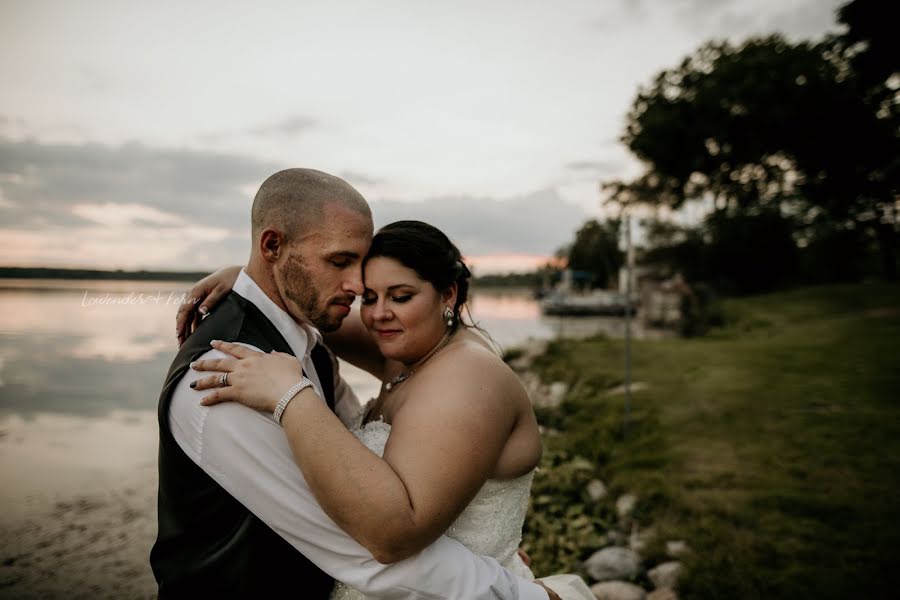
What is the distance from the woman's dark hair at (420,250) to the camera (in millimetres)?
2568

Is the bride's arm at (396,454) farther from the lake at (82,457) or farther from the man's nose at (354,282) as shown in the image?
the lake at (82,457)

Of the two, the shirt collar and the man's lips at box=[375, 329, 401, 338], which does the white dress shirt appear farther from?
the man's lips at box=[375, 329, 401, 338]

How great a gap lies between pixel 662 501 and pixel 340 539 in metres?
4.77

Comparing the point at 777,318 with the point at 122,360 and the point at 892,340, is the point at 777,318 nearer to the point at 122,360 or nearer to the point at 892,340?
the point at 892,340

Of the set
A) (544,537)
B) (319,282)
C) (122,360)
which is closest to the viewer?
(319,282)

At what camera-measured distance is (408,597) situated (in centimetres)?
189

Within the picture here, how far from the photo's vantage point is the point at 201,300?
2.65m

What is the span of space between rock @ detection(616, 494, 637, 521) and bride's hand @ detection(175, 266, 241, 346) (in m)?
4.83

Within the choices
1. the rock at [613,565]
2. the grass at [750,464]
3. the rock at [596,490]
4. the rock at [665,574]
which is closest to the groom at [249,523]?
the rock at [665,574]

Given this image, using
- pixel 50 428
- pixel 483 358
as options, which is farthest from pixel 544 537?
pixel 50 428

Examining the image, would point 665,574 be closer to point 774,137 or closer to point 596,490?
point 596,490

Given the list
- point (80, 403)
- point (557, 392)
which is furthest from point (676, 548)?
point (80, 403)

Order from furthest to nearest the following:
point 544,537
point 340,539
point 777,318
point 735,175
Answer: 1. point 735,175
2. point 777,318
3. point 544,537
4. point 340,539

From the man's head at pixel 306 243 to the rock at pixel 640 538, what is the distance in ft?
13.1
